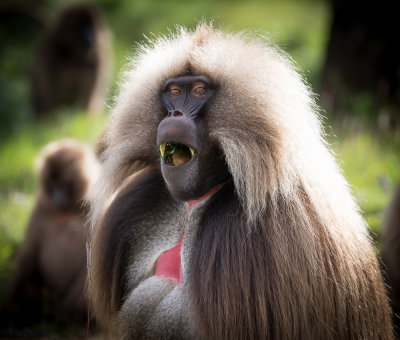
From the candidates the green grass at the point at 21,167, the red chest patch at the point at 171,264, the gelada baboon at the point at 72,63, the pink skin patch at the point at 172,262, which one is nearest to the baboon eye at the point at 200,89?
the pink skin patch at the point at 172,262

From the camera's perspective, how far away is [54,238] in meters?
5.13

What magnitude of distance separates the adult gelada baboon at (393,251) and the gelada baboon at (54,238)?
244 cm

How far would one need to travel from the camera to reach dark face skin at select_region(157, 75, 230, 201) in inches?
109

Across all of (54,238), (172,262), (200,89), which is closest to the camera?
(200,89)

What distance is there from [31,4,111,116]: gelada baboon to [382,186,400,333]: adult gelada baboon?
735cm

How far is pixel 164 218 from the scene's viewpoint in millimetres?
3135

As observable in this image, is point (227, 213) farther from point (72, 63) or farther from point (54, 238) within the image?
point (72, 63)

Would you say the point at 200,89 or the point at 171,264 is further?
the point at 171,264

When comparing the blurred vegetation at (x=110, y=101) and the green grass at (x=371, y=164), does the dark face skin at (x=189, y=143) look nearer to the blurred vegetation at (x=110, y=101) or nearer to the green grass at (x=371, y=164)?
the blurred vegetation at (x=110, y=101)

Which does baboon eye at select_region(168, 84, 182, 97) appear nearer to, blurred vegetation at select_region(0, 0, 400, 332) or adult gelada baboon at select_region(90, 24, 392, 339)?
adult gelada baboon at select_region(90, 24, 392, 339)

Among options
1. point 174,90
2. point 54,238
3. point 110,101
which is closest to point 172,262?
point 174,90

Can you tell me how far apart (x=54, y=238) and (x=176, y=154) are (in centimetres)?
258

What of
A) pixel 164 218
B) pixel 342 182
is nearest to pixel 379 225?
pixel 342 182

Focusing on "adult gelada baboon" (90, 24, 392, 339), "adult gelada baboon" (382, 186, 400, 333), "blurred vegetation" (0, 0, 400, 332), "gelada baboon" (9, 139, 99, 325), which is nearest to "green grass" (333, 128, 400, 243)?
"blurred vegetation" (0, 0, 400, 332)
